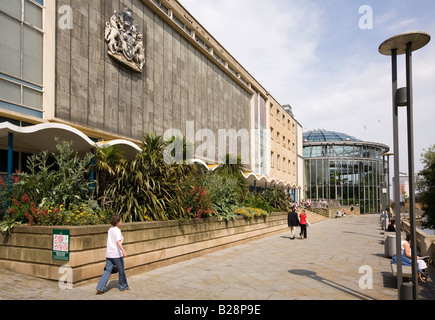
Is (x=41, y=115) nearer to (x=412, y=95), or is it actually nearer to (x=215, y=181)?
(x=215, y=181)

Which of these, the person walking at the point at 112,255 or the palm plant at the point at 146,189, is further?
the palm plant at the point at 146,189

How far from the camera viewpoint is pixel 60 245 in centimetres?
718

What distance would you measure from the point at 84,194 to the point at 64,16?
7.57 m

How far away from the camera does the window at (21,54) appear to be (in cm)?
1155

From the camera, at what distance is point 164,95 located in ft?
62.8

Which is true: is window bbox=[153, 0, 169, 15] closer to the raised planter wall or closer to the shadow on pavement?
the raised planter wall

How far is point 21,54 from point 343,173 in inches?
2147

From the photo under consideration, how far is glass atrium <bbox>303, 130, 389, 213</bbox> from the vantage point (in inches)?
2288

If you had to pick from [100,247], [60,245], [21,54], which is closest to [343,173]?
[21,54]

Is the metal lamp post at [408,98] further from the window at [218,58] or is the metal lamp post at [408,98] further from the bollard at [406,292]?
the window at [218,58]

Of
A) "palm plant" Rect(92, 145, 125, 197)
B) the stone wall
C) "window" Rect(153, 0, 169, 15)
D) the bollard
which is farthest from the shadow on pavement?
"window" Rect(153, 0, 169, 15)

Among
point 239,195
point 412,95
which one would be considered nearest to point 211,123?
point 239,195

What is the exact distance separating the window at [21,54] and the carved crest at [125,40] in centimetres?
318

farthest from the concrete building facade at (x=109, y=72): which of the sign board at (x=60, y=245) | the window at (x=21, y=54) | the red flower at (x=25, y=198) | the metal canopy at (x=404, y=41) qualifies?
the metal canopy at (x=404, y=41)
